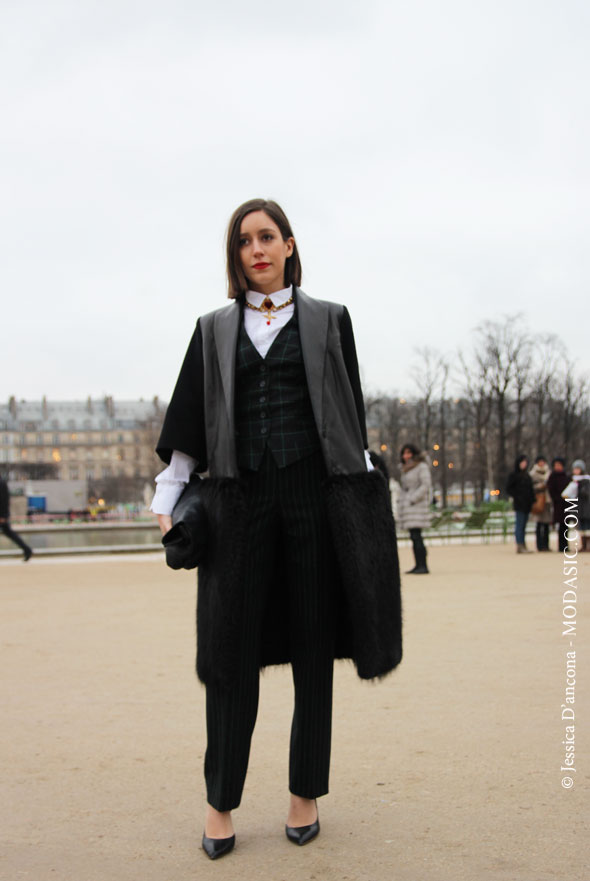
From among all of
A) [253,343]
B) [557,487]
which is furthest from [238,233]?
[557,487]

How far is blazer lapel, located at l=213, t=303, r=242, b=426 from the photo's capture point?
9.69 feet

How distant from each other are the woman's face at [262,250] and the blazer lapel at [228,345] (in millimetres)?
125

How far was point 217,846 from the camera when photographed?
2.86 metres

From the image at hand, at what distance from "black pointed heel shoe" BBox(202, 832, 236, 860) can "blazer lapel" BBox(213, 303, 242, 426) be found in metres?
1.28

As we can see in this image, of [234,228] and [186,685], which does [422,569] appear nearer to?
[186,685]

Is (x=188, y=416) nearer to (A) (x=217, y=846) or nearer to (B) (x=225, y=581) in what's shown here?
(B) (x=225, y=581)

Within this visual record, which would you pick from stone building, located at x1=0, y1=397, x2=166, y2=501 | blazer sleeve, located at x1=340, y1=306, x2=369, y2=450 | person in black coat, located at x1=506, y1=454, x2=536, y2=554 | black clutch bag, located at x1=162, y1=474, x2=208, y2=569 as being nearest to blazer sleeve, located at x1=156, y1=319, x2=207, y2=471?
black clutch bag, located at x1=162, y1=474, x2=208, y2=569

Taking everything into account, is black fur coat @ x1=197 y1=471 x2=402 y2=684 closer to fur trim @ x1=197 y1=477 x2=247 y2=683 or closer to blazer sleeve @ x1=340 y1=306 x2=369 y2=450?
fur trim @ x1=197 y1=477 x2=247 y2=683

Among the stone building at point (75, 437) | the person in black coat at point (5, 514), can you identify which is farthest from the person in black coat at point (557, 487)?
the stone building at point (75, 437)

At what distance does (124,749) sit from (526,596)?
6.32 m

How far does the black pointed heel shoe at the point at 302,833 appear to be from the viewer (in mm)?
2955

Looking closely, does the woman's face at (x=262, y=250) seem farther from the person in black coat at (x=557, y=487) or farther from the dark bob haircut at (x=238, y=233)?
the person in black coat at (x=557, y=487)

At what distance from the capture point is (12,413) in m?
140

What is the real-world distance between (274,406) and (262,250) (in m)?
0.54
